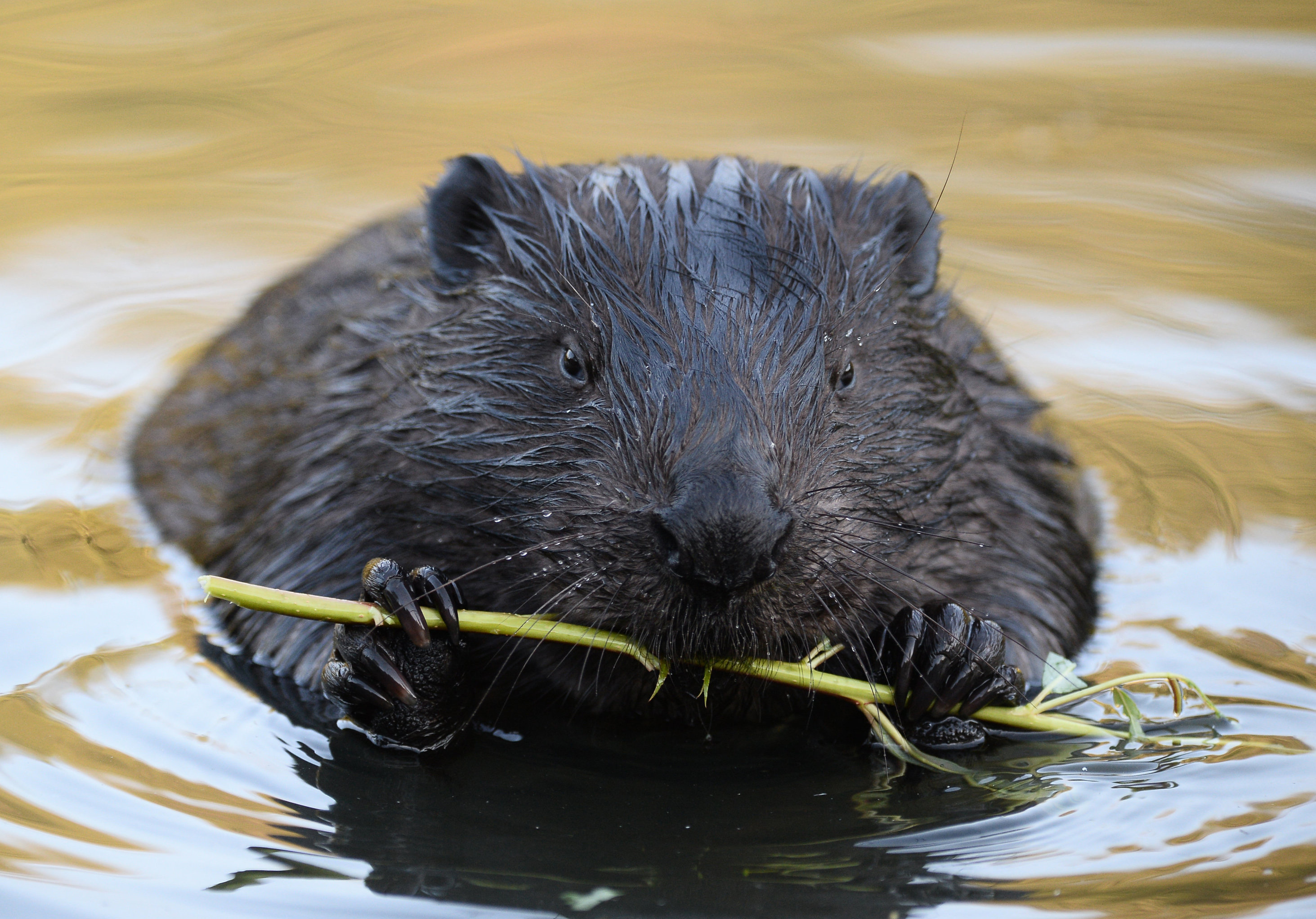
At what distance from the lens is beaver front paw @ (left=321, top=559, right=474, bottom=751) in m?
3.61

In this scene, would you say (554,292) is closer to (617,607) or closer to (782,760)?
(617,607)

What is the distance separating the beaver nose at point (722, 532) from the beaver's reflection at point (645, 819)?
2.14 feet

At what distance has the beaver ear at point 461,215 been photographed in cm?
420

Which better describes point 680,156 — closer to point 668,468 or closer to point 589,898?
point 668,468

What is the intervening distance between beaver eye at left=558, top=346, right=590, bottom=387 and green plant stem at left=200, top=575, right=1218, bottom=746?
22.3 inches

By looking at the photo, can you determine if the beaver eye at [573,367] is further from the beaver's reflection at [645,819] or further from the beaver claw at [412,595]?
the beaver's reflection at [645,819]

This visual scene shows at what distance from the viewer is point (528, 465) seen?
11.8 feet

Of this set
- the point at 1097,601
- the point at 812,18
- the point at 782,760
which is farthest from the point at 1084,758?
the point at 812,18

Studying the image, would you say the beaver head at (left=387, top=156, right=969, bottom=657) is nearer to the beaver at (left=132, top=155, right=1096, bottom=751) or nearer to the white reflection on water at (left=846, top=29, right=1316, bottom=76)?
the beaver at (left=132, top=155, right=1096, bottom=751)

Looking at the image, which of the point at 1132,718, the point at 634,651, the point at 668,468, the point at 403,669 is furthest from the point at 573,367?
the point at 1132,718

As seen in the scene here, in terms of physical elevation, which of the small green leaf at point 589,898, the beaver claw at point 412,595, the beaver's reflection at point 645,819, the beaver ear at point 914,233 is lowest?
the beaver's reflection at point 645,819

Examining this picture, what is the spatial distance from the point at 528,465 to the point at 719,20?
23.1 feet

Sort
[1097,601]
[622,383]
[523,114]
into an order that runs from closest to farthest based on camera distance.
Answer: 1. [622,383]
2. [1097,601]
3. [523,114]

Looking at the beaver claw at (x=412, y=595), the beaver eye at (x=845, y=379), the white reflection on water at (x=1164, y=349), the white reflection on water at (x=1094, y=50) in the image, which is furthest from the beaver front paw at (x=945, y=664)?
the white reflection on water at (x=1094, y=50)
